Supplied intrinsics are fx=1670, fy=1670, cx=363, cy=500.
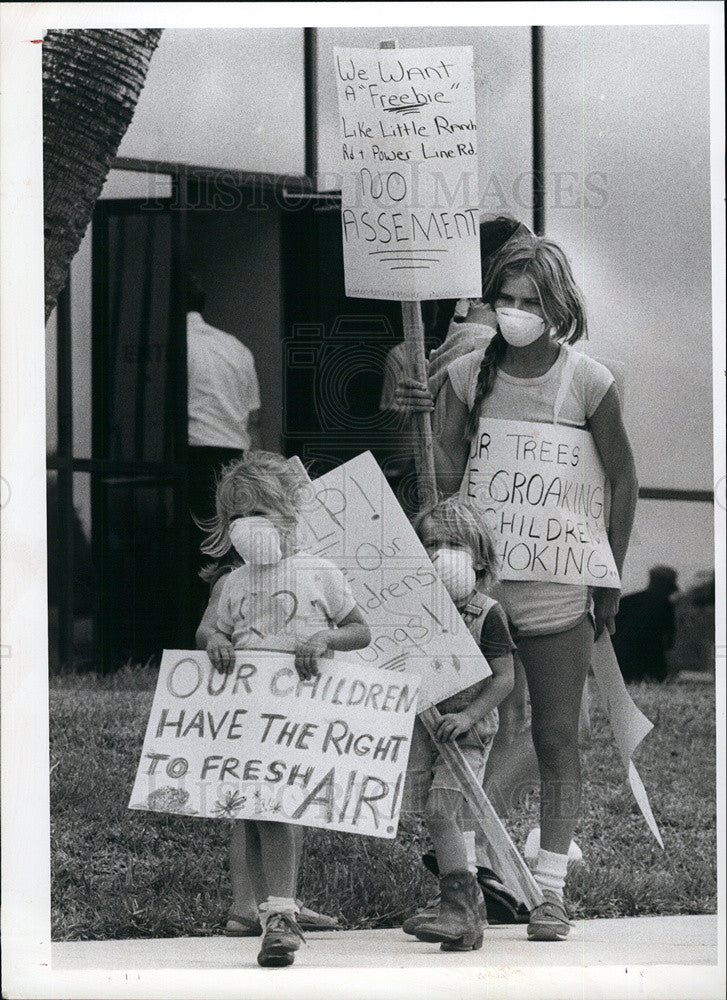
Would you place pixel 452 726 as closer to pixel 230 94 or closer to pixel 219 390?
pixel 219 390

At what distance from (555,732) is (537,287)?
4.50ft

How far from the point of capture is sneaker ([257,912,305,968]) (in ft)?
16.5

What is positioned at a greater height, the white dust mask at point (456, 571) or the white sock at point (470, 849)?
the white dust mask at point (456, 571)

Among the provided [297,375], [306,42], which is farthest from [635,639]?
[306,42]

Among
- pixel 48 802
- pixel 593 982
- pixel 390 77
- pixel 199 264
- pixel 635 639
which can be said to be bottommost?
pixel 593 982

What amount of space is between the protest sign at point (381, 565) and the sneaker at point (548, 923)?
77 centimetres

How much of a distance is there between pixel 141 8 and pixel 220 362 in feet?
3.62

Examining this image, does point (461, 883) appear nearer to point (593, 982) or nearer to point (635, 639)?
point (593, 982)

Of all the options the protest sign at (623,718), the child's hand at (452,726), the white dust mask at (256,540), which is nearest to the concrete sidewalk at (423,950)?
the protest sign at (623,718)

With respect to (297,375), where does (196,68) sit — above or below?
above

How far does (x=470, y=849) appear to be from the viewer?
5.13 meters

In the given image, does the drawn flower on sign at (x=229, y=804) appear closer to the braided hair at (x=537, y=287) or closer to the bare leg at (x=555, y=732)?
the bare leg at (x=555, y=732)

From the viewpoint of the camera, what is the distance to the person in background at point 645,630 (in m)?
5.16

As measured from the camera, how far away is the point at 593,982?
A: 510cm
